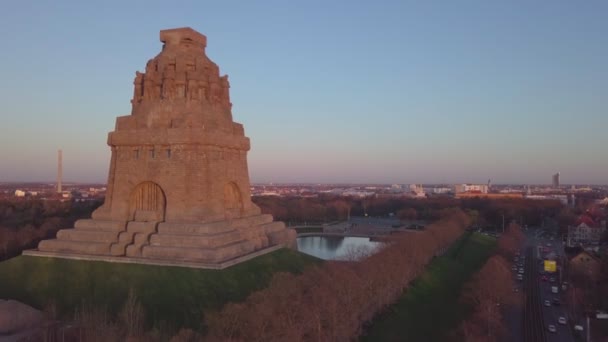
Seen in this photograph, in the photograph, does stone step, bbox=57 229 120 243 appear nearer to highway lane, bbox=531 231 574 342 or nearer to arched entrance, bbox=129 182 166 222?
arched entrance, bbox=129 182 166 222

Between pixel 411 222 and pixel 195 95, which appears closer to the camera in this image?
pixel 195 95

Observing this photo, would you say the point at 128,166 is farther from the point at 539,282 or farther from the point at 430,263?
the point at 539,282

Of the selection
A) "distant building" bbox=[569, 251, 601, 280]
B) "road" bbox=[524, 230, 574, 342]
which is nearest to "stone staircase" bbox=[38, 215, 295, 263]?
"road" bbox=[524, 230, 574, 342]

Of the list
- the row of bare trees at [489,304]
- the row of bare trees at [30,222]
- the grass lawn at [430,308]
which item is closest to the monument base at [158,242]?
the grass lawn at [430,308]

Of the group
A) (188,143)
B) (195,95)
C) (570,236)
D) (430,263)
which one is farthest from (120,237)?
(570,236)

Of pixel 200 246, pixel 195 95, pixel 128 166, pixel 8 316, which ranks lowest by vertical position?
pixel 8 316

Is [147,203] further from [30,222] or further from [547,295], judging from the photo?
[30,222]
